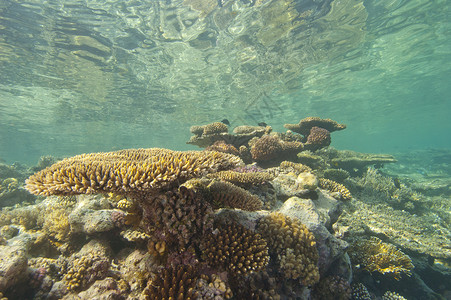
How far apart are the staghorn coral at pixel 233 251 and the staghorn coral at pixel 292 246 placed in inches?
18.0

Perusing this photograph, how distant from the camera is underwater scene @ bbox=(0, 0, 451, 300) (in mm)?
2734

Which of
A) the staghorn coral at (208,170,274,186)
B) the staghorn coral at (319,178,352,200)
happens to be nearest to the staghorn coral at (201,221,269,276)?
the staghorn coral at (208,170,274,186)

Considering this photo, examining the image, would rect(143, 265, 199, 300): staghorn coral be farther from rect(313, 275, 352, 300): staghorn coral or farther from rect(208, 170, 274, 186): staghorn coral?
rect(313, 275, 352, 300): staghorn coral

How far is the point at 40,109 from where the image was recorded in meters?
28.8

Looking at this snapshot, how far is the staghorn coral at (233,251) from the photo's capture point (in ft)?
8.76

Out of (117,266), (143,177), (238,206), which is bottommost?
(117,266)

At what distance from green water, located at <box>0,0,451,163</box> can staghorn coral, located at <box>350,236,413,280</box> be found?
14360 millimetres

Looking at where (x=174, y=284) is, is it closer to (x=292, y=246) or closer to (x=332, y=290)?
(x=292, y=246)

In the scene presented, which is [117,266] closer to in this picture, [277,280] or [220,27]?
[277,280]

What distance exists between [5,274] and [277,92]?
98.3ft

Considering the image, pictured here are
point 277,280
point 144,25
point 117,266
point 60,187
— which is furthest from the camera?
point 144,25

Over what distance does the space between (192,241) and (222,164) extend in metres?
1.18

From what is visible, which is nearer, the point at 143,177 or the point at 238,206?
the point at 143,177

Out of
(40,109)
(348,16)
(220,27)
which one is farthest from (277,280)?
(40,109)
